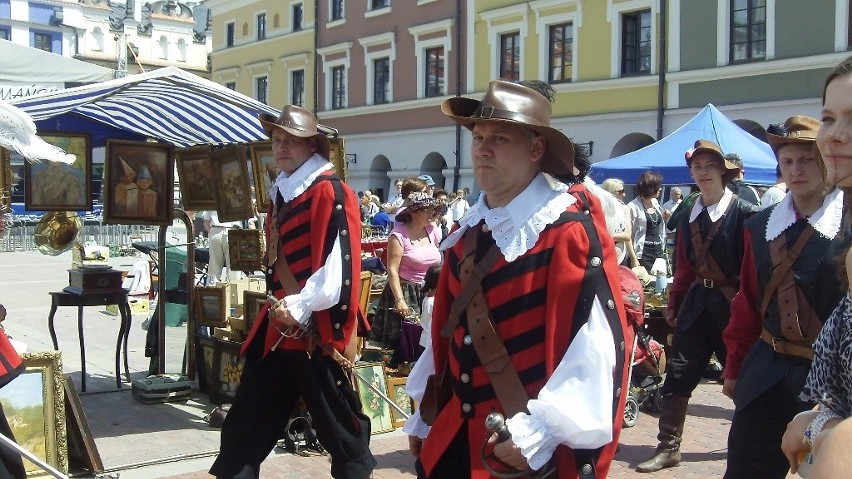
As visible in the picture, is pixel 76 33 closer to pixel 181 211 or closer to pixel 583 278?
pixel 181 211

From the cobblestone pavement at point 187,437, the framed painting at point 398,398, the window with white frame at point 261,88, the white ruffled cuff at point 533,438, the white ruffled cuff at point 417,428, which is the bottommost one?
the cobblestone pavement at point 187,437

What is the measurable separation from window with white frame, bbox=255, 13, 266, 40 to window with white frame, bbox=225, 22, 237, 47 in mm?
1835

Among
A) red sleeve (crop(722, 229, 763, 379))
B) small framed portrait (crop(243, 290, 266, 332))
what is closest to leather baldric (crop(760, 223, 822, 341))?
red sleeve (crop(722, 229, 763, 379))

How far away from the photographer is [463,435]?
9.33ft

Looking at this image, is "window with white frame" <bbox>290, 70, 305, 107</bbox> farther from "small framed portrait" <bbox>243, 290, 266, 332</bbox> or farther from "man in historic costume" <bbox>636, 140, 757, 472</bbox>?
"man in historic costume" <bbox>636, 140, 757, 472</bbox>

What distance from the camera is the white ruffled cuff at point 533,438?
246 cm

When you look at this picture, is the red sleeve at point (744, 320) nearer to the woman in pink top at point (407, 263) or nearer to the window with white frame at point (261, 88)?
the woman in pink top at point (407, 263)

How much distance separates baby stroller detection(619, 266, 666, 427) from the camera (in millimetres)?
6609

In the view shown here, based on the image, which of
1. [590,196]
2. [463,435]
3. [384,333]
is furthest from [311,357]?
[384,333]

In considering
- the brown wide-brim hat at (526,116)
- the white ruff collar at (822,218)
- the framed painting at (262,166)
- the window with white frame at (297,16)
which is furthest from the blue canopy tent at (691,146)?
the window with white frame at (297,16)

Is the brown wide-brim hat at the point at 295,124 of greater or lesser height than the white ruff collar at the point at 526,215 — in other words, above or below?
above

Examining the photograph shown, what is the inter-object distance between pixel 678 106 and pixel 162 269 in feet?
59.1

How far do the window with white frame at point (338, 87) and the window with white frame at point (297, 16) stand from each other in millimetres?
2982

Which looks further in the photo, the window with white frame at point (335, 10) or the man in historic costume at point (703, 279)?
the window with white frame at point (335, 10)
